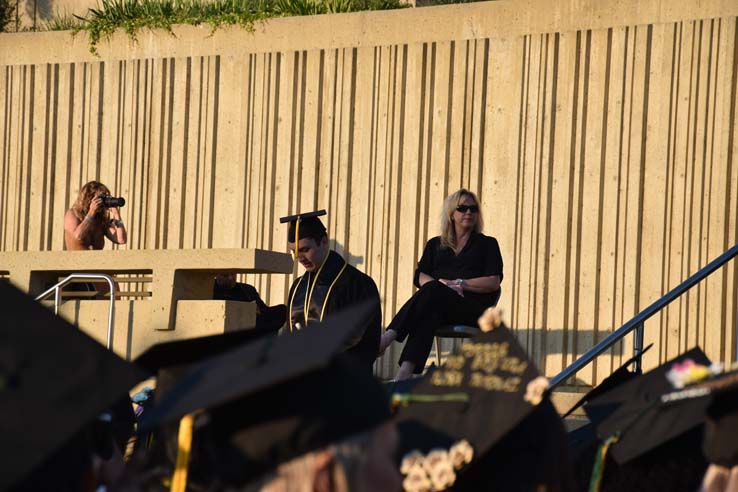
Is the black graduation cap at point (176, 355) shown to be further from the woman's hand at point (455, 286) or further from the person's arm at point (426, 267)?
the person's arm at point (426, 267)

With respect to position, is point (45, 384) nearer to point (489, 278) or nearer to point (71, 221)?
point (489, 278)

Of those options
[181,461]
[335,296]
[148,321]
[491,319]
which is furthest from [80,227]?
[181,461]

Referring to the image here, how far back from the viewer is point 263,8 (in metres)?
11.5

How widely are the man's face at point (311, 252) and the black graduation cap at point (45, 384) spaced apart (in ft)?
16.4

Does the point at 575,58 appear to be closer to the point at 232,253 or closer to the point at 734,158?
the point at 734,158

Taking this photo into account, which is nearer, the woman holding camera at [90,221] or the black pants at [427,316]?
the black pants at [427,316]

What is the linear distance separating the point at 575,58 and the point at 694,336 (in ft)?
7.34

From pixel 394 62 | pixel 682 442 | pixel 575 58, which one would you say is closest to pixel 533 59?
pixel 575 58

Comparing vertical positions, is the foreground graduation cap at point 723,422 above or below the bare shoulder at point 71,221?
below

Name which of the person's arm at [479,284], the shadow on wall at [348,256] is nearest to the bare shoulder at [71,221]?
the shadow on wall at [348,256]

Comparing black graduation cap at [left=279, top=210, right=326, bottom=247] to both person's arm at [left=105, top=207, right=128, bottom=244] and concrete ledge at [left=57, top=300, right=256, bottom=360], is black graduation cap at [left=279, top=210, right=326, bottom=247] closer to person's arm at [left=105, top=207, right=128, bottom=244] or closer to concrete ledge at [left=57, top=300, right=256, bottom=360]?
concrete ledge at [left=57, top=300, right=256, bottom=360]

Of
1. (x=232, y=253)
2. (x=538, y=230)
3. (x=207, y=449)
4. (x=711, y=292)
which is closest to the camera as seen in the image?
(x=207, y=449)

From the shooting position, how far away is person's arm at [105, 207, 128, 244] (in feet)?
31.1

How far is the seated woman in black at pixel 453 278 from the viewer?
8438mm
